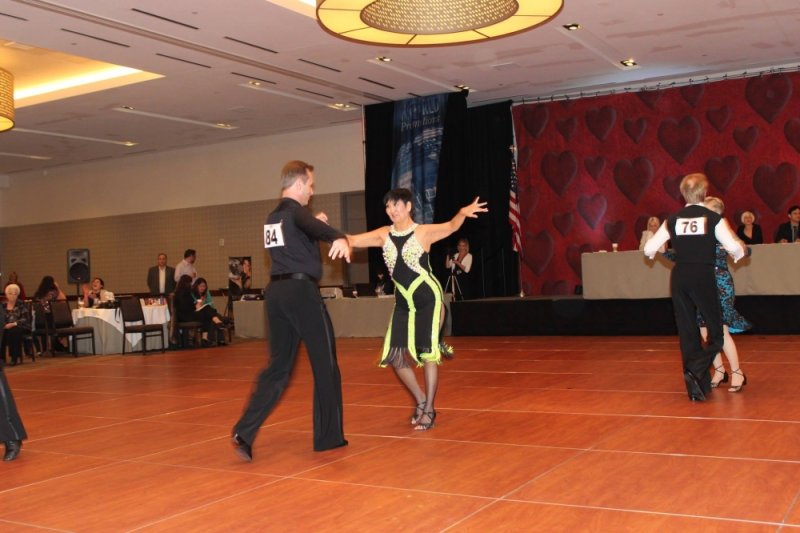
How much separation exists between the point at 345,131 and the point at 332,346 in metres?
11.3

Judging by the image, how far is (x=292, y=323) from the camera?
14.1ft

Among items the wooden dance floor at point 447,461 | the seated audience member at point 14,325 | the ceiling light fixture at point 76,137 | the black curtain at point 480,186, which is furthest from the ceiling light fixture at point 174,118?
the wooden dance floor at point 447,461

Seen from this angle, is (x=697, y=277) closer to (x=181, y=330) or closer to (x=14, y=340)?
(x=181, y=330)

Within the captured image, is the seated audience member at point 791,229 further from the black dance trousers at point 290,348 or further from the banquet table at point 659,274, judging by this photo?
the black dance trousers at point 290,348

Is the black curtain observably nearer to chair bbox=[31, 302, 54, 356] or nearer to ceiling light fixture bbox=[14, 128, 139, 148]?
chair bbox=[31, 302, 54, 356]

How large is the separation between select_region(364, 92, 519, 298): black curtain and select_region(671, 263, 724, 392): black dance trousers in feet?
25.6

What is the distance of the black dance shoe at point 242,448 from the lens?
4277mm

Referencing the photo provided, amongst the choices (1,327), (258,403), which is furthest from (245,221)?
(258,403)

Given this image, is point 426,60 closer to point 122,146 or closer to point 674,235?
point 674,235

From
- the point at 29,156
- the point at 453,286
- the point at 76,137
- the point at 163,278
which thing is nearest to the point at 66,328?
the point at 163,278

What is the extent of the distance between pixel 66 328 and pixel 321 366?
9.06 metres

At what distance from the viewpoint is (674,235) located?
18.1 feet

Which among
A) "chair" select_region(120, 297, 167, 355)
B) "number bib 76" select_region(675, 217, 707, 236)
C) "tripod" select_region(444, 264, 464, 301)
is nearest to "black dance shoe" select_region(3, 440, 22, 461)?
"number bib 76" select_region(675, 217, 707, 236)

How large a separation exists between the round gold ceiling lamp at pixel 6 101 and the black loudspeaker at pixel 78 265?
22.3ft
